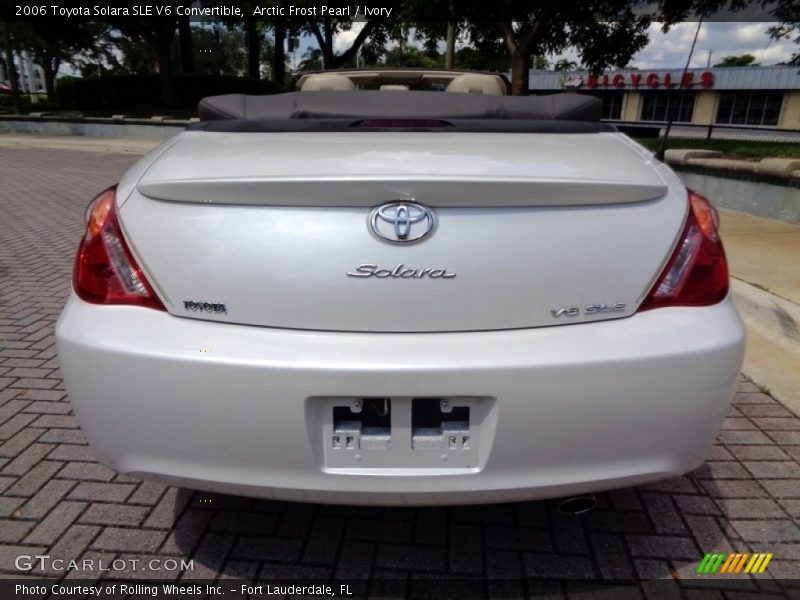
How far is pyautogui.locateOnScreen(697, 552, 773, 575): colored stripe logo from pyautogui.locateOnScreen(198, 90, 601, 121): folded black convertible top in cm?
166

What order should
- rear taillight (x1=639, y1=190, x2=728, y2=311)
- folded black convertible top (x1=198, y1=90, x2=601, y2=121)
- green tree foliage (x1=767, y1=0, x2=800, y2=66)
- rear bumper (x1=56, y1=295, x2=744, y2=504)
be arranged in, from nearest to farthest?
1. rear bumper (x1=56, y1=295, x2=744, y2=504)
2. rear taillight (x1=639, y1=190, x2=728, y2=311)
3. folded black convertible top (x1=198, y1=90, x2=601, y2=121)
4. green tree foliage (x1=767, y1=0, x2=800, y2=66)

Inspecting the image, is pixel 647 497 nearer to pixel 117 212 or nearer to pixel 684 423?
pixel 684 423

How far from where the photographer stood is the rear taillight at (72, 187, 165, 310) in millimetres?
1725

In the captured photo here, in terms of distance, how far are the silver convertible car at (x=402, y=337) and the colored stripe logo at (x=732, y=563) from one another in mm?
503

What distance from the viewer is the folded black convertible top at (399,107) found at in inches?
102

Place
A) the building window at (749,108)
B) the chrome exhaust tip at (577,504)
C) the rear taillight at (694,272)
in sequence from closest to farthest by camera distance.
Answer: the rear taillight at (694,272)
the chrome exhaust tip at (577,504)
the building window at (749,108)

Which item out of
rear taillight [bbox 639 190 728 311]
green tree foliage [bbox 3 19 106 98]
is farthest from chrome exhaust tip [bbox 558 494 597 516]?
green tree foliage [bbox 3 19 106 98]

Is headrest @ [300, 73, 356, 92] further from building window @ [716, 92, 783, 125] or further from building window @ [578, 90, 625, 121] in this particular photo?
building window @ [578, 90, 625, 121]

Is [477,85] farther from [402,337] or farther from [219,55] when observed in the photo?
[219,55]

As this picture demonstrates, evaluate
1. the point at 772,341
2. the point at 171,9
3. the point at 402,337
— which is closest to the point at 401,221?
the point at 402,337

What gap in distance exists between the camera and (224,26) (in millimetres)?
28406

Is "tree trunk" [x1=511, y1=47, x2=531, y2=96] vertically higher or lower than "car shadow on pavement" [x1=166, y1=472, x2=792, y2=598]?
higher

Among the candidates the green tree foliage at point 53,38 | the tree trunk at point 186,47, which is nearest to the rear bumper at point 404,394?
the green tree foliage at point 53,38

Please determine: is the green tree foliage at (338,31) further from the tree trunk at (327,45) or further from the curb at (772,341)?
the curb at (772,341)
